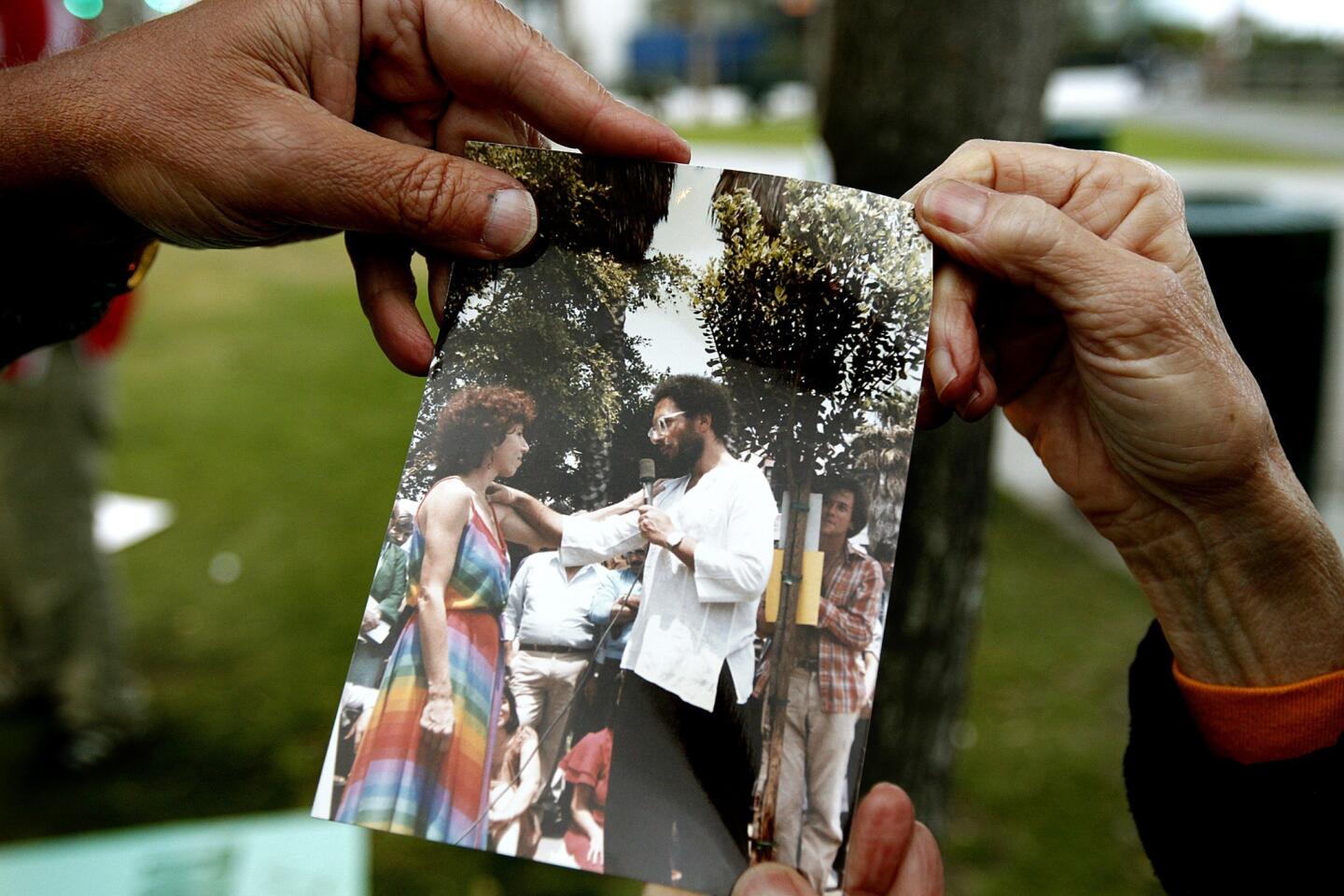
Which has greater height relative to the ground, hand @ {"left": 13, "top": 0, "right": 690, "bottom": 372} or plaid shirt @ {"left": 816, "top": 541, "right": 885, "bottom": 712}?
hand @ {"left": 13, "top": 0, "right": 690, "bottom": 372}

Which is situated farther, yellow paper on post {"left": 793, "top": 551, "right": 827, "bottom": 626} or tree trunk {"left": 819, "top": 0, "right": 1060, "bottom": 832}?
tree trunk {"left": 819, "top": 0, "right": 1060, "bottom": 832}

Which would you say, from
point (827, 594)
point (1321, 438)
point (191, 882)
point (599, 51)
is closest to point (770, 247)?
point (827, 594)

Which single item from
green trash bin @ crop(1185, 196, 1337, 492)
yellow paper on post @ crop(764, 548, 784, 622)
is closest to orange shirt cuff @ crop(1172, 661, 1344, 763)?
yellow paper on post @ crop(764, 548, 784, 622)

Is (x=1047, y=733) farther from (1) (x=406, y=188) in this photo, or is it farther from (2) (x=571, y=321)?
(1) (x=406, y=188)

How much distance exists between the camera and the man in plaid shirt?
3.25 ft

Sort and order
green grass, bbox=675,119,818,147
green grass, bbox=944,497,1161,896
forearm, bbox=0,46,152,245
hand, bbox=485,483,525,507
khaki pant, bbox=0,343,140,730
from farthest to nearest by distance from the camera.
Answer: green grass, bbox=675,119,818,147
khaki pant, bbox=0,343,140,730
green grass, bbox=944,497,1161,896
forearm, bbox=0,46,152,245
hand, bbox=485,483,525,507

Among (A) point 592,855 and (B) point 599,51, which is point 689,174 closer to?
(A) point 592,855

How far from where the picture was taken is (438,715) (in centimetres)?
101

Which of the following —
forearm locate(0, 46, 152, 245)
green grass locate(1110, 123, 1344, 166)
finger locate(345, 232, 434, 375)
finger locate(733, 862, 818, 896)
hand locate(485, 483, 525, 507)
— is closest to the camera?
finger locate(733, 862, 818, 896)

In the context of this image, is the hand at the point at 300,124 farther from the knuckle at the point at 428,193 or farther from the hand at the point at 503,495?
the hand at the point at 503,495

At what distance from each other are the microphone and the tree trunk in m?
0.99

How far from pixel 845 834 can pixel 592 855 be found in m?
0.24

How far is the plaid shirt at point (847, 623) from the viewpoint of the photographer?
100 centimetres

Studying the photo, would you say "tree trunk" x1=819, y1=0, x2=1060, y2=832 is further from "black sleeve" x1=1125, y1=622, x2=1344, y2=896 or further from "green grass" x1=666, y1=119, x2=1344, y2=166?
"green grass" x1=666, y1=119, x2=1344, y2=166
